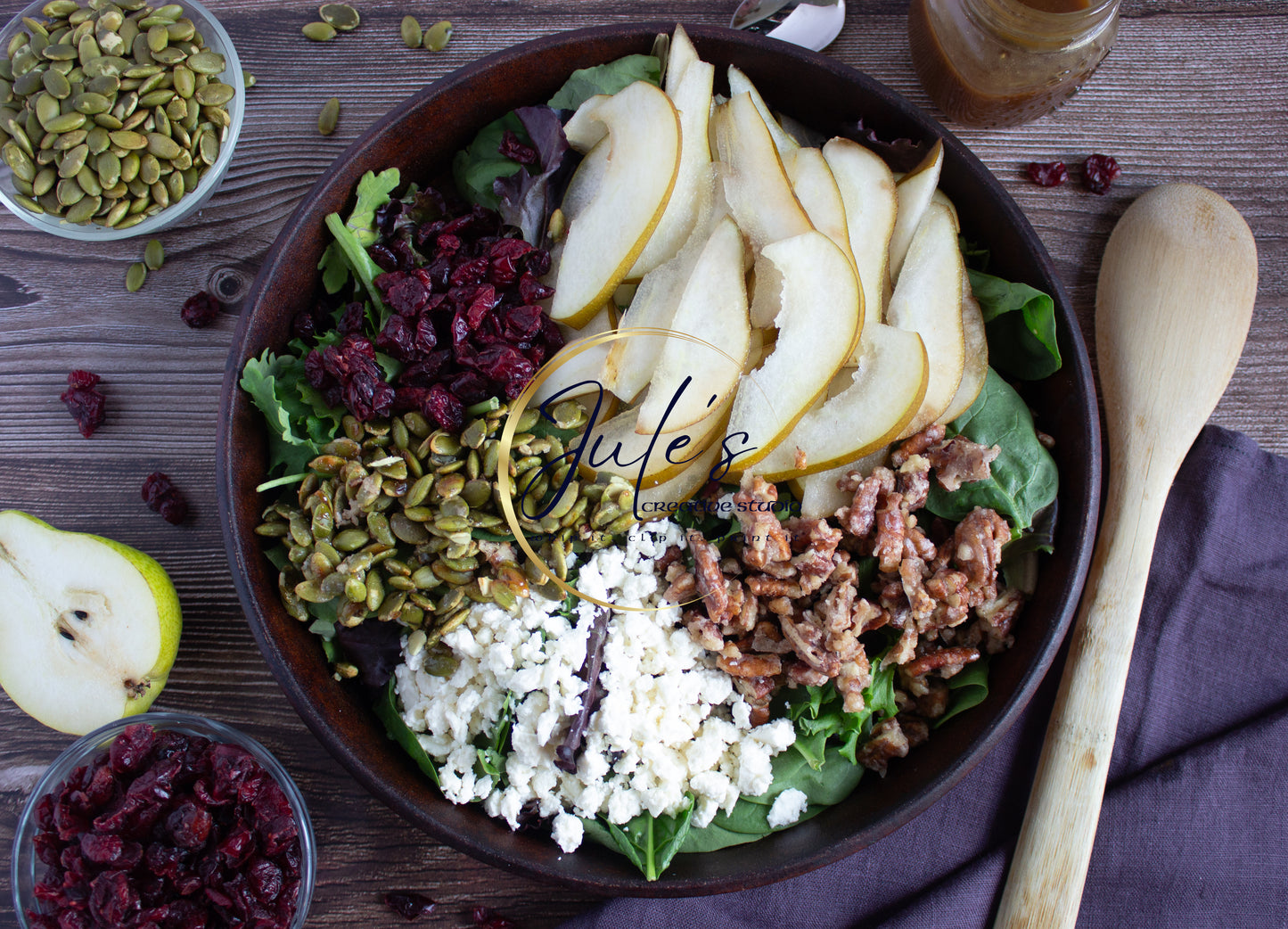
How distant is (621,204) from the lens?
1.69 meters

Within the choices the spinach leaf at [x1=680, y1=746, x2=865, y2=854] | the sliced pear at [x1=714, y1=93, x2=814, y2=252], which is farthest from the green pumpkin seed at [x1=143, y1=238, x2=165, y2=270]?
the spinach leaf at [x1=680, y1=746, x2=865, y2=854]

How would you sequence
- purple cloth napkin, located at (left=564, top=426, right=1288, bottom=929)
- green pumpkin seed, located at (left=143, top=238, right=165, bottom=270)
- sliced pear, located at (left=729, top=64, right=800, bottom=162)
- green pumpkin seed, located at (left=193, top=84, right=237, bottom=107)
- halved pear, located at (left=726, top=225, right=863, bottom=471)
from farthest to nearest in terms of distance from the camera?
green pumpkin seed, located at (left=143, top=238, right=165, bottom=270) < green pumpkin seed, located at (left=193, top=84, right=237, bottom=107) < purple cloth napkin, located at (left=564, top=426, right=1288, bottom=929) < sliced pear, located at (left=729, top=64, right=800, bottom=162) < halved pear, located at (left=726, top=225, right=863, bottom=471)

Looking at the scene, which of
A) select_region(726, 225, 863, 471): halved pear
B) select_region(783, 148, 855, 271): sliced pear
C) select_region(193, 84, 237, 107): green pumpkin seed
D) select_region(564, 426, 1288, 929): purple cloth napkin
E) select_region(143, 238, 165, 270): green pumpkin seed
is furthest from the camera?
select_region(143, 238, 165, 270): green pumpkin seed

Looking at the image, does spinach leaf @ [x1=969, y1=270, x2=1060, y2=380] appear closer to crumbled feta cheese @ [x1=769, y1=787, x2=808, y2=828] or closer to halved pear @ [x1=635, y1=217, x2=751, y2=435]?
halved pear @ [x1=635, y1=217, x2=751, y2=435]

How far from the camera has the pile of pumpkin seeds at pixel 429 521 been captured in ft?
5.51

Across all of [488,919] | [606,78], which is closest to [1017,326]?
[606,78]

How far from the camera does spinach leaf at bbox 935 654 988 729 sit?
173 centimetres

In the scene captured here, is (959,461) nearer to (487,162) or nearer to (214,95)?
(487,162)

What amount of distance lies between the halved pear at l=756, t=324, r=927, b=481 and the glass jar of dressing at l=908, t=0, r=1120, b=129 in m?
0.75

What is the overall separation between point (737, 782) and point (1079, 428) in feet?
3.37

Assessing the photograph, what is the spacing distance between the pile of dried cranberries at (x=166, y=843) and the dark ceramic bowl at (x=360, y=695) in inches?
11.0

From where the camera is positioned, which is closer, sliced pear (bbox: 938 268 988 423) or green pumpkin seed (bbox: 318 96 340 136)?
sliced pear (bbox: 938 268 988 423)

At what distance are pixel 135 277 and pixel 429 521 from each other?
3.79 ft

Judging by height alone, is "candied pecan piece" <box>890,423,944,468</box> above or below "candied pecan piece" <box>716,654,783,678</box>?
above
